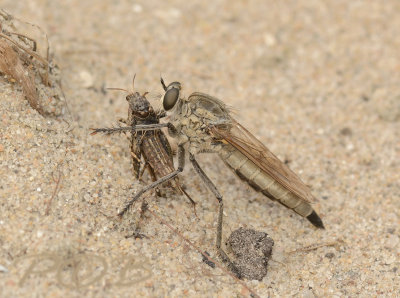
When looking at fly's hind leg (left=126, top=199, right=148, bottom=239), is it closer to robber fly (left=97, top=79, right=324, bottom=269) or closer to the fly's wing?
robber fly (left=97, top=79, right=324, bottom=269)

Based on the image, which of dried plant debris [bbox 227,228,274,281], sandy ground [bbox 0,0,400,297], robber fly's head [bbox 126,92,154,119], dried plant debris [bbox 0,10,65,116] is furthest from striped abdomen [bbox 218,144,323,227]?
dried plant debris [bbox 0,10,65,116]

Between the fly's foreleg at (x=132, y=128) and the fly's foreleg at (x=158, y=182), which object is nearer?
the fly's foreleg at (x=158, y=182)

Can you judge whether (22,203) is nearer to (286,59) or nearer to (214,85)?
(214,85)

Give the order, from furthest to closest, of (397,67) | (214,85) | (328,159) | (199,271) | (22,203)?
(397,67)
(214,85)
(328,159)
(199,271)
(22,203)

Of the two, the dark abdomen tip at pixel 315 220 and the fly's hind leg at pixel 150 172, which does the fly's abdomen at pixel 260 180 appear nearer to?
the dark abdomen tip at pixel 315 220

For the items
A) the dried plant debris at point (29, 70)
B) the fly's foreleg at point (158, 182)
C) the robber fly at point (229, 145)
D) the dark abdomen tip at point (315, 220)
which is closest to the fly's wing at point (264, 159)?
the robber fly at point (229, 145)

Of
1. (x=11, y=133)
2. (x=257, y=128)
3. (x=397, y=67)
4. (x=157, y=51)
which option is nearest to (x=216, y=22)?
(x=157, y=51)

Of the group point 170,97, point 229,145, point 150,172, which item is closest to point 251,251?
point 229,145
